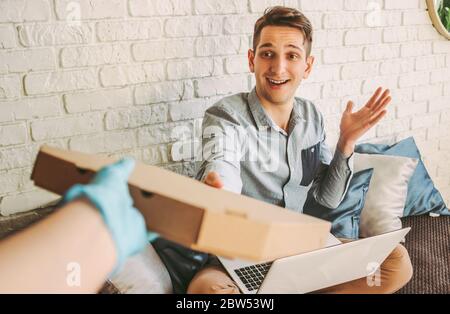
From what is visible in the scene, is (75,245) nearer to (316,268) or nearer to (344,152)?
(316,268)

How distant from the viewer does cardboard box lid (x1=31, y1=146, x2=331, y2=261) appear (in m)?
0.59

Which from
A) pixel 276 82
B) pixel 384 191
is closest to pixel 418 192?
pixel 384 191

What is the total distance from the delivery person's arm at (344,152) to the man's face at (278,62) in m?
0.22

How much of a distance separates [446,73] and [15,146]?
2.17 metres

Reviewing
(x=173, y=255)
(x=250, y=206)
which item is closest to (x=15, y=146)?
(x=173, y=255)

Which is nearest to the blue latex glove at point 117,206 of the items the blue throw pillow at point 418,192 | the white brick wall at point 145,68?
the white brick wall at point 145,68

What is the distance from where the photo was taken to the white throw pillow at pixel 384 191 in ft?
6.01

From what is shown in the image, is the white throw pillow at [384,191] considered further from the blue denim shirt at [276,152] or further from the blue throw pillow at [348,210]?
the blue denim shirt at [276,152]

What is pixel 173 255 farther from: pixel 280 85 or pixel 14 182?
pixel 280 85

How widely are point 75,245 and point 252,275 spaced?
821 millimetres

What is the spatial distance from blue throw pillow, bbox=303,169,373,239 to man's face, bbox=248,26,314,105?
0.42 metres

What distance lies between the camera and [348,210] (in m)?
1.78

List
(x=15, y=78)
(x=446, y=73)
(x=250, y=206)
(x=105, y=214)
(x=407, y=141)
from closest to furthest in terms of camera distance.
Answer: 1. (x=105, y=214)
2. (x=250, y=206)
3. (x=15, y=78)
4. (x=407, y=141)
5. (x=446, y=73)
